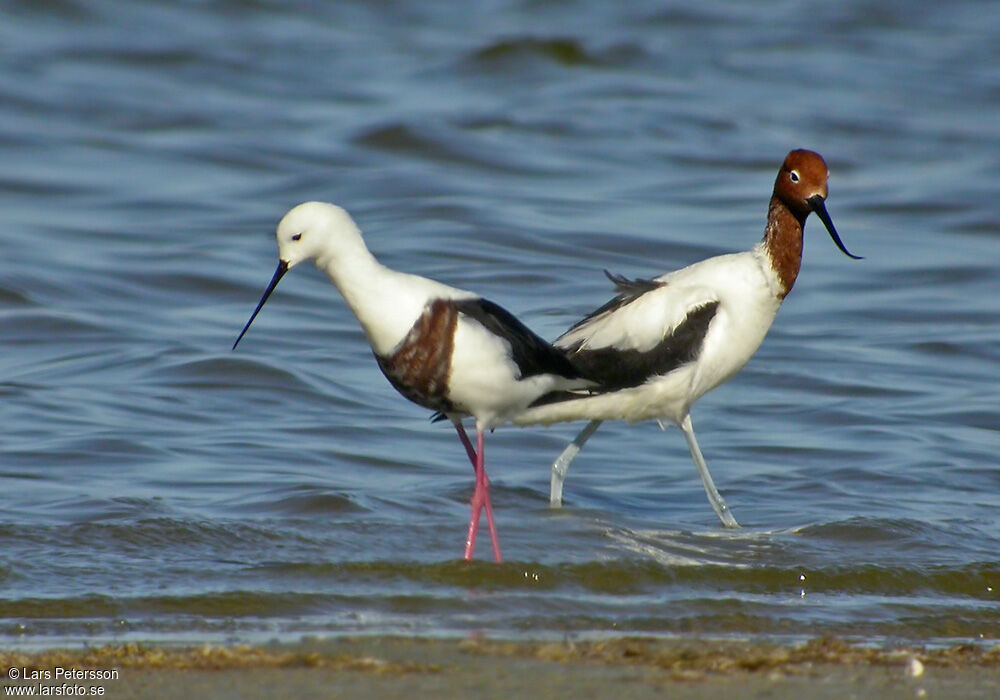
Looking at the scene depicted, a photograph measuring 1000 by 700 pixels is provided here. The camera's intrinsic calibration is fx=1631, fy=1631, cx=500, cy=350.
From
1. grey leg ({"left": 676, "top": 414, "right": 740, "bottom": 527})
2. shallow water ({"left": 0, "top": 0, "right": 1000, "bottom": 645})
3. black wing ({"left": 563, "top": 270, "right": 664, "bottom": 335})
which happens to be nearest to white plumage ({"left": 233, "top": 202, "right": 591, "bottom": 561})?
shallow water ({"left": 0, "top": 0, "right": 1000, "bottom": 645})

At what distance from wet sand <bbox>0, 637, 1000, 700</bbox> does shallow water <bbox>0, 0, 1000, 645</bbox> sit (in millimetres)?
415

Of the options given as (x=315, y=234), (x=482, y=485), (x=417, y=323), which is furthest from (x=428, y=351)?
(x=482, y=485)

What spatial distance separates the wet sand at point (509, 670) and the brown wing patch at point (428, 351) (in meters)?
1.30

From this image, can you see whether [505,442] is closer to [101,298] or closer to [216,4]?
[101,298]

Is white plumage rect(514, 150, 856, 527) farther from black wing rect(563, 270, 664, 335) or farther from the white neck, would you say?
the white neck

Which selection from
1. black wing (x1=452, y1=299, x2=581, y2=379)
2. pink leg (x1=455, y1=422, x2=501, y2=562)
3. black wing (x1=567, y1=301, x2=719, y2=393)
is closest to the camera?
black wing (x1=452, y1=299, x2=581, y2=379)

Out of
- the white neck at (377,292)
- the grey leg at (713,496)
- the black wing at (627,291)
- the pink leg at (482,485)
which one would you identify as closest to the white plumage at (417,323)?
the white neck at (377,292)

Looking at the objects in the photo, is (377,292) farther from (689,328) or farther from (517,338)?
(689,328)

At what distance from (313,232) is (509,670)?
2.23 meters

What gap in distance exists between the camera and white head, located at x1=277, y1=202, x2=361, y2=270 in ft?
21.9

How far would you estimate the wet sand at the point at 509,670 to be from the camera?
4.97 meters

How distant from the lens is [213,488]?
8219 mm

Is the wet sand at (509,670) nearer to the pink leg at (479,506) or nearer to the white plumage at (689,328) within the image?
the pink leg at (479,506)

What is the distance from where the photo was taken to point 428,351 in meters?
6.61
